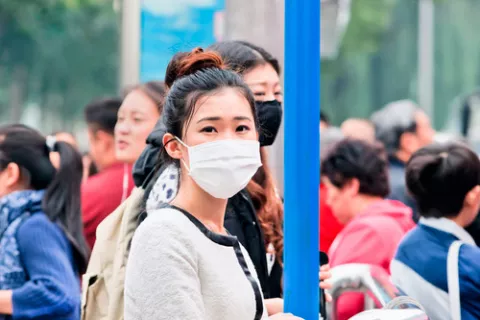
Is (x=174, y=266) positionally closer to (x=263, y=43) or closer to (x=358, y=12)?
(x=263, y=43)

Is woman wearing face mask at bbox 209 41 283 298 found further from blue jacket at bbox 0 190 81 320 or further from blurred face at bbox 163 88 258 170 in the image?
blue jacket at bbox 0 190 81 320

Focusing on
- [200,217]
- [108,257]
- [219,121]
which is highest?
[219,121]

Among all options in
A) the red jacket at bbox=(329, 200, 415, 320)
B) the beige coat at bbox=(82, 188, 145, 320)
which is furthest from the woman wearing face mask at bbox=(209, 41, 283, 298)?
the red jacket at bbox=(329, 200, 415, 320)

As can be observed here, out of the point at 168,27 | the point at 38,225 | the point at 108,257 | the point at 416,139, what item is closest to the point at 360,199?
the point at 38,225

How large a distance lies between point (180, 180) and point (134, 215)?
59cm

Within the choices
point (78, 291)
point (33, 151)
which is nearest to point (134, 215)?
point (78, 291)

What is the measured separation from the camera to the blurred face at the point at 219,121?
299 centimetres

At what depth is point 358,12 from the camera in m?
37.6

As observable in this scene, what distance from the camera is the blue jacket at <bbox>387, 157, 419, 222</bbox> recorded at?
7090 mm

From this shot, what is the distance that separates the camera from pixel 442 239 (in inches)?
172

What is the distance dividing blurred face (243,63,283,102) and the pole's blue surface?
0.93 metres

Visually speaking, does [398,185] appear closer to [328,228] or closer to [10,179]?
[328,228]

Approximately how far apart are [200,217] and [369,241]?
2.36 meters

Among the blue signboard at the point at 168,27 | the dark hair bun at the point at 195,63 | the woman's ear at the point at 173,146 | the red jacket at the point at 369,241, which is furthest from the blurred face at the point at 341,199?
the blue signboard at the point at 168,27
